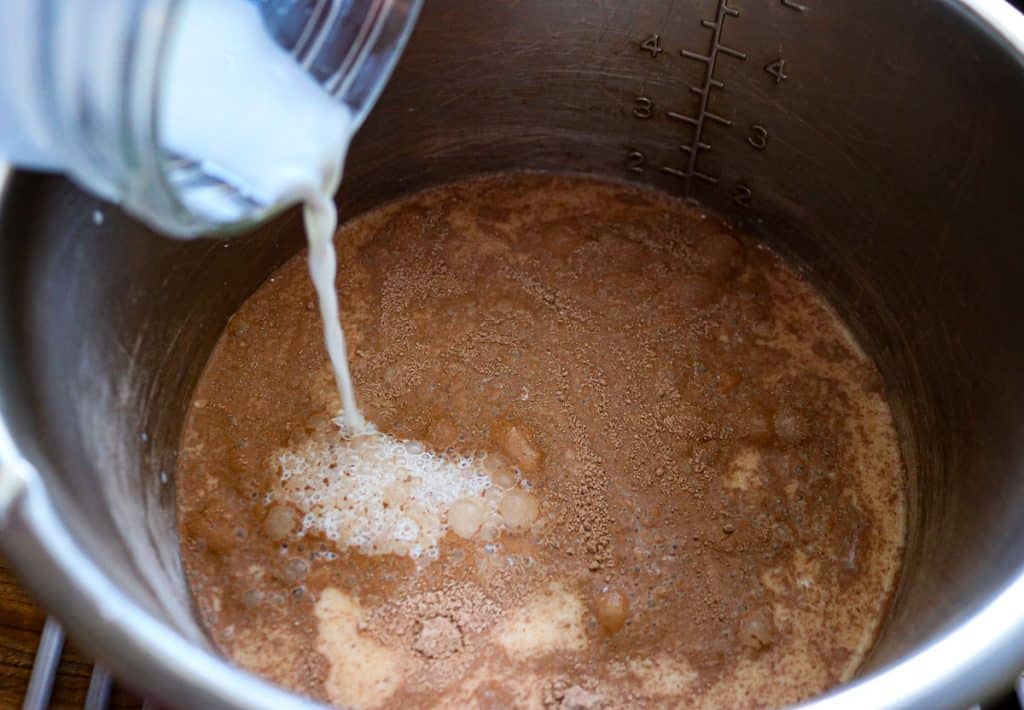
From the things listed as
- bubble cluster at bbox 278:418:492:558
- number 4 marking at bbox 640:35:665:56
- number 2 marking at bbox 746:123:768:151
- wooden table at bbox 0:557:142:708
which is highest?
number 4 marking at bbox 640:35:665:56

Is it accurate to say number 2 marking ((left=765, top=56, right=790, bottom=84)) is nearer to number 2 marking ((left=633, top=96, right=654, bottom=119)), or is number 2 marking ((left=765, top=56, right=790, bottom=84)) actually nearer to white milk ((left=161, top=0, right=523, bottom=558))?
number 2 marking ((left=633, top=96, right=654, bottom=119))

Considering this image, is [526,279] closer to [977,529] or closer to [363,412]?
[363,412]

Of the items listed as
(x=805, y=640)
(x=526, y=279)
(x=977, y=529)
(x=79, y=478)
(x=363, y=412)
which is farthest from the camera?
(x=526, y=279)

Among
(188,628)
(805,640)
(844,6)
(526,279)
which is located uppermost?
(844,6)

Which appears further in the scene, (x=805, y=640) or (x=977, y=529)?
(x=805, y=640)

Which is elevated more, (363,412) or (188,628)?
(363,412)

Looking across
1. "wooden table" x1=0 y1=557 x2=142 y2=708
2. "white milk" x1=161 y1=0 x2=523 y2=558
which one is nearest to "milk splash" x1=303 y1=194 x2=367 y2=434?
"white milk" x1=161 y1=0 x2=523 y2=558

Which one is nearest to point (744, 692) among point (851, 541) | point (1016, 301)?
point (851, 541)

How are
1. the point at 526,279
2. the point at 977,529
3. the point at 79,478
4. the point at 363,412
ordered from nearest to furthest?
the point at 79,478 → the point at 977,529 → the point at 363,412 → the point at 526,279
